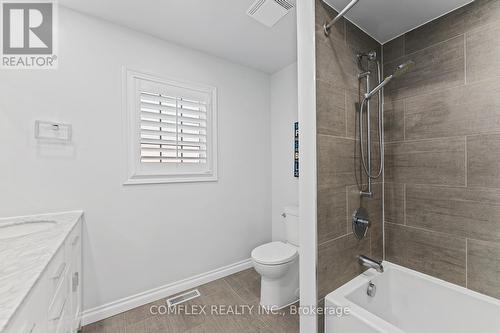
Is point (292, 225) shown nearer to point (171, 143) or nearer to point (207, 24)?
point (171, 143)

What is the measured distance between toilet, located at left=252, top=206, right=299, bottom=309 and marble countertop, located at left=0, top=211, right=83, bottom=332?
136 centimetres

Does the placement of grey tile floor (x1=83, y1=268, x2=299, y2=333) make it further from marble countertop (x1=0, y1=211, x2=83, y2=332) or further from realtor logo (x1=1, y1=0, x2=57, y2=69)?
realtor logo (x1=1, y1=0, x2=57, y2=69)

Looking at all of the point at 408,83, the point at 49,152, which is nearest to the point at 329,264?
the point at 408,83

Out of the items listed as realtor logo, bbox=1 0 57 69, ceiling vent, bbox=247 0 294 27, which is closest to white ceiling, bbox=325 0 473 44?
ceiling vent, bbox=247 0 294 27

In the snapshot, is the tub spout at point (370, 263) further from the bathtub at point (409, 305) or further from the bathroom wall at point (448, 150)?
the bathroom wall at point (448, 150)

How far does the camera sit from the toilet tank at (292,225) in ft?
6.89

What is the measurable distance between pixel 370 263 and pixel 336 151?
80cm

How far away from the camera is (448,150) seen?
1410mm

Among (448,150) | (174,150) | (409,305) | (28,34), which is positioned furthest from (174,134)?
(409,305)

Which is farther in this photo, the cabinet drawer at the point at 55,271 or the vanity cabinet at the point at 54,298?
the cabinet drawer at the point at 55,271

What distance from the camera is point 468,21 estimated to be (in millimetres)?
1329

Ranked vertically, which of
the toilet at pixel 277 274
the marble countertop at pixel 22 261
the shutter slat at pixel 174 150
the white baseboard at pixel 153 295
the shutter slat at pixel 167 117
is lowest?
the white baseboard at pixel 153 295

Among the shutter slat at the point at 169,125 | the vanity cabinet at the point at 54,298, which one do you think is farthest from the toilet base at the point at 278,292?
the shutter slat at the point at 169,125

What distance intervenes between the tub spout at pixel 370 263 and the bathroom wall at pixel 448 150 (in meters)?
0.39
